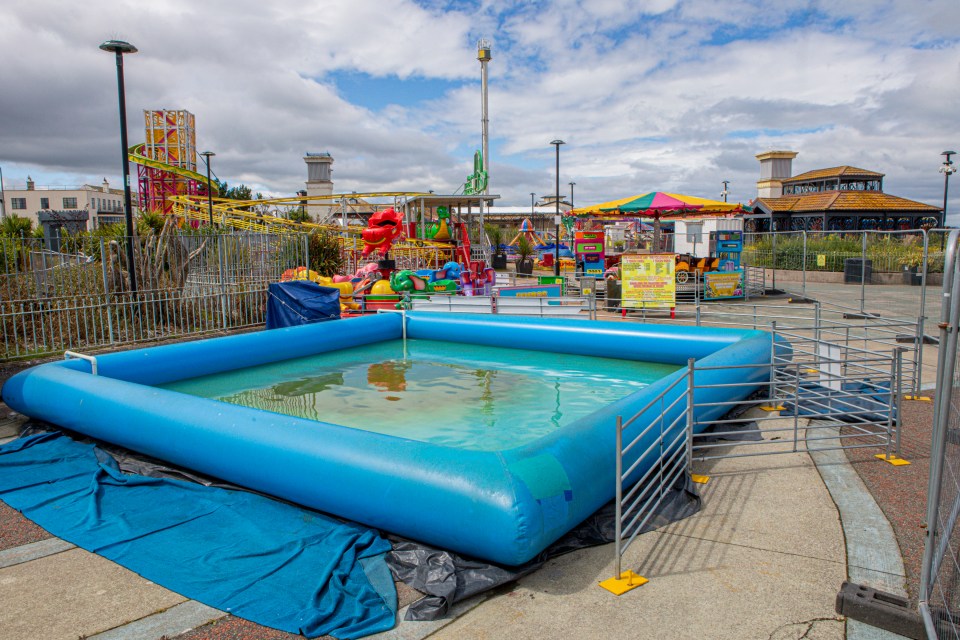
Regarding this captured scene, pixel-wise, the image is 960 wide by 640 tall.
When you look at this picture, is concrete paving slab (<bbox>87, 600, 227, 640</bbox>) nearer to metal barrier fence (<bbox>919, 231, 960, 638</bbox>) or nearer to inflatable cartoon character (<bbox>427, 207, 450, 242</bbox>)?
metal barrier fence (<bbox>919, 231, 960, 638</bbox>)

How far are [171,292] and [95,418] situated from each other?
718cm

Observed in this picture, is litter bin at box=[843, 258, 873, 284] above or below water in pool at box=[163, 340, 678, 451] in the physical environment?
above

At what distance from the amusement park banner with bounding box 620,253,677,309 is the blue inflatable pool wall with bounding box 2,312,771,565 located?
5195 millimetres

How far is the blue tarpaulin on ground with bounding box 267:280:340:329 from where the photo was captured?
12438 mm

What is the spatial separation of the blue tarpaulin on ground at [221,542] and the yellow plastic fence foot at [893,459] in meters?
4.55

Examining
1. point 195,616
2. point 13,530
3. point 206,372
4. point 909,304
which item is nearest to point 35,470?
point 13,530

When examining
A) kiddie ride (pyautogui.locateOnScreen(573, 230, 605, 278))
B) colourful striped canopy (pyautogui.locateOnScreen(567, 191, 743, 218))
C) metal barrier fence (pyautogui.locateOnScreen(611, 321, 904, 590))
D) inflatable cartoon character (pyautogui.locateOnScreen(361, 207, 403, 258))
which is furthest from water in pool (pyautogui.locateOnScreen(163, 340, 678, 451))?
kiddie ride (pyautogui.locateOnScreen(573, 230, 605, 278))

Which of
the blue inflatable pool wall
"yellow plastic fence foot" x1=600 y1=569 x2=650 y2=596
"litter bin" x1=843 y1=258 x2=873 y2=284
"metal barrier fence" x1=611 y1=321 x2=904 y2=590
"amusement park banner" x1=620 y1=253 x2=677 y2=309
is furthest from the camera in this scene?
"litter bin" x1=843 y1=258 x2=873 y2=284

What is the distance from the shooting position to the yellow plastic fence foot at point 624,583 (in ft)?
12.5

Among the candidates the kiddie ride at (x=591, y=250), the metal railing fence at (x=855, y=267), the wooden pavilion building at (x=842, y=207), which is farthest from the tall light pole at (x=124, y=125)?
the wooden pavilion building at (x=842, y=207)

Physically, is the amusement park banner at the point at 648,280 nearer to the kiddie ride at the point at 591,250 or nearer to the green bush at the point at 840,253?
the kiddie ride at the point at 591,250

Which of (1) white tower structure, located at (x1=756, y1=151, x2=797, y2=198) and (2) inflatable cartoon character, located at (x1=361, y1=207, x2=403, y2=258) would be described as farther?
(1) white tower structure, located at (x1=756, y1=151, x2=797, y2=198)

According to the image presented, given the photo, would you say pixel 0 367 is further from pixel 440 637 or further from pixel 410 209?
pixel 410 209

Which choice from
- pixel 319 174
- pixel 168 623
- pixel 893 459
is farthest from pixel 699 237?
pixel 319 174
